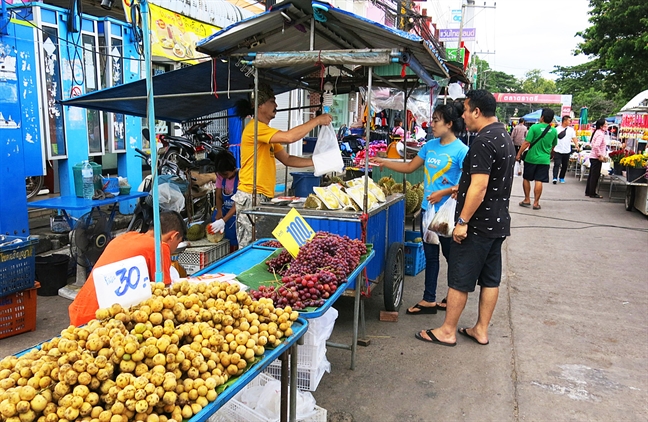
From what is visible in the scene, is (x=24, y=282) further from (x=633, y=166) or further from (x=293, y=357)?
(x=633, y=166)

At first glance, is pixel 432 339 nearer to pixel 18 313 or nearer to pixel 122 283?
pixel 122 283

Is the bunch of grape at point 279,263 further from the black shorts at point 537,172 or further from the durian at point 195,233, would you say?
the black shorts at point 537,172

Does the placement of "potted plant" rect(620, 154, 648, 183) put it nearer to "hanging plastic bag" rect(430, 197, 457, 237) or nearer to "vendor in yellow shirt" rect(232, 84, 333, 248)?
"hanging plastic bag" rect(430, 197, 457, 237)

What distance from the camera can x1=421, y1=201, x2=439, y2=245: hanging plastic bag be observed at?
14.9 ft

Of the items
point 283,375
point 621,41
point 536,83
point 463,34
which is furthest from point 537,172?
point 536,83

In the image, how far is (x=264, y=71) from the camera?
15.6ft

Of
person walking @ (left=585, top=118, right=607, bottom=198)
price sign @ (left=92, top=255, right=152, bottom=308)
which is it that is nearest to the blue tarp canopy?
price sign @ (left=92, top=255, right=152, bottom=308)

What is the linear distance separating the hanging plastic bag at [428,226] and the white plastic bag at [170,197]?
3.50m

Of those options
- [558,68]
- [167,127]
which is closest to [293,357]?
[167,127]

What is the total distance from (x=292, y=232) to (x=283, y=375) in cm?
113

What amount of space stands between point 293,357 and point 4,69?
499cm

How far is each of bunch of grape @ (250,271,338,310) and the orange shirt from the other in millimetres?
610

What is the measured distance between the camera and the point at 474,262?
Result: 3945 mm

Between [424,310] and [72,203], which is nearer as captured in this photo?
[424,310]
